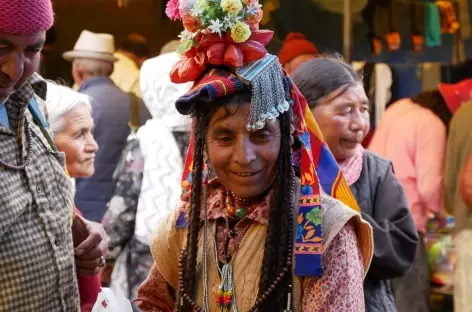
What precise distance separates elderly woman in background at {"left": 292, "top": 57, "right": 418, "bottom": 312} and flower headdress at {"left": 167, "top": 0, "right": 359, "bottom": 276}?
3.13 feet

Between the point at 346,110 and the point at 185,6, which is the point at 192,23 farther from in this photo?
the point at 346,110

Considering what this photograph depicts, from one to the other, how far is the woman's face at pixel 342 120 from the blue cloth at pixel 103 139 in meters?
2.49

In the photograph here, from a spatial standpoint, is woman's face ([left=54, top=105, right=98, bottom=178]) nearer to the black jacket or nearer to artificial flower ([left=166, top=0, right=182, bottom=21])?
the black jacket

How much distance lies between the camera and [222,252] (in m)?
2.85

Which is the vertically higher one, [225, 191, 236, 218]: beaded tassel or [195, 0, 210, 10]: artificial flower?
[195, 0, 210, 10]: artificial flower

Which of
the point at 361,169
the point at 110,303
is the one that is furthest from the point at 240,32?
the point at 361,169

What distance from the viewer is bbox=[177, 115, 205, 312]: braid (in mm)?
2848

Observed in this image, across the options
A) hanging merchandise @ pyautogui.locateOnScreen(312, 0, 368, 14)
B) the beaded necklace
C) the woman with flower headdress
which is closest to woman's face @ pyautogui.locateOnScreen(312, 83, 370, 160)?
the woman with flower headdress

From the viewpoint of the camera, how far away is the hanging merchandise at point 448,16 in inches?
270

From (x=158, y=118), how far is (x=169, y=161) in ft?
1.13

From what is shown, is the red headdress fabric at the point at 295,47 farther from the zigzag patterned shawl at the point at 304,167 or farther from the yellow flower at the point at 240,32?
the yellow flower at the point at 240,32

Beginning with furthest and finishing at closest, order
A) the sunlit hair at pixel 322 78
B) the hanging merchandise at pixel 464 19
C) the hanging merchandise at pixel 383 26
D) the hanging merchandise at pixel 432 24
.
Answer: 1. the hanging merchandise at pixel 383 26
2. the hanging merchandise at pixel 432 24
3. the hanging merchandise at pixel 464 19
4. the sunlit hair at pixel 322 78

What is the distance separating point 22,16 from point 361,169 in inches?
69.9

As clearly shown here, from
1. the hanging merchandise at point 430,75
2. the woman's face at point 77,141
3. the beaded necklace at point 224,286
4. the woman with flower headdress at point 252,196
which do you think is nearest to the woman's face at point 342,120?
the woman with flower headdress at point 252,196
